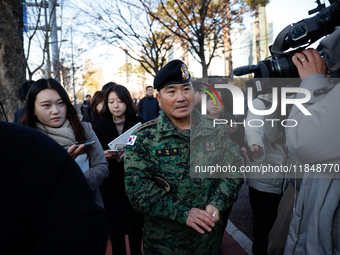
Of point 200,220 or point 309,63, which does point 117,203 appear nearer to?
point 200,220

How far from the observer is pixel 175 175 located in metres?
1.57

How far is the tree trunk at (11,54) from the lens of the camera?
12.1ft

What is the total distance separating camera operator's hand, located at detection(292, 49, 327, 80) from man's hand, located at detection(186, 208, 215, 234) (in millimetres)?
908

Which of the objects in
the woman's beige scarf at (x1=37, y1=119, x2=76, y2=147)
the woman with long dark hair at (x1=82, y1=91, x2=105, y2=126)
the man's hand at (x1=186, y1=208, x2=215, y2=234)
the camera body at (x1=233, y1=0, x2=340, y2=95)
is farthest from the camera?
the woman with long dark hair at (x1=82, y1=91, x2=105, y2=126)

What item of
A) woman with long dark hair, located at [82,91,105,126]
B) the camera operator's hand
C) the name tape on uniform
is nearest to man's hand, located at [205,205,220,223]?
the name tape on uniform

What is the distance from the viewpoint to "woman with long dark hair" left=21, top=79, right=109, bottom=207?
1838 millimetres

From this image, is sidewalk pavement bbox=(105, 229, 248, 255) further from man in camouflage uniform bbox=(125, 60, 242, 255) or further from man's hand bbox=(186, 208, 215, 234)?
man's hand bbox=(186, 208, 215, 234)

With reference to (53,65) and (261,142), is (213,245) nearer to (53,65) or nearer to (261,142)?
(261,142)

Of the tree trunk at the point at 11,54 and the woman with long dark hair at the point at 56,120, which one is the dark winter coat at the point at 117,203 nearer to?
the woman with long dark hair at the point at 56,120

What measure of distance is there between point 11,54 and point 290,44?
404cm

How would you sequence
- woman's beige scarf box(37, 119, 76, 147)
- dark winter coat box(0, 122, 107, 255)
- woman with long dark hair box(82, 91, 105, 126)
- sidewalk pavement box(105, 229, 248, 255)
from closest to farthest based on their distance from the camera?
dark winter coat box(0, 122, 107, 255) < woman's beige scarf box(37, 119, 76, 147) < sidewalk pavement box(105, 229, 248, 255) < woman with long dark hair box(82, 91, 105, 126)

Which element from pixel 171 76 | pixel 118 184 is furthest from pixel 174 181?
pixel 118 184

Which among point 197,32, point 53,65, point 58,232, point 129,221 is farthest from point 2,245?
point 53,65

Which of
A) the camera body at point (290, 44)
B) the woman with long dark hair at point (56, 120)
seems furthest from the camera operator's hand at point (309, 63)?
the woman with long dark hair at point (56, 120)
